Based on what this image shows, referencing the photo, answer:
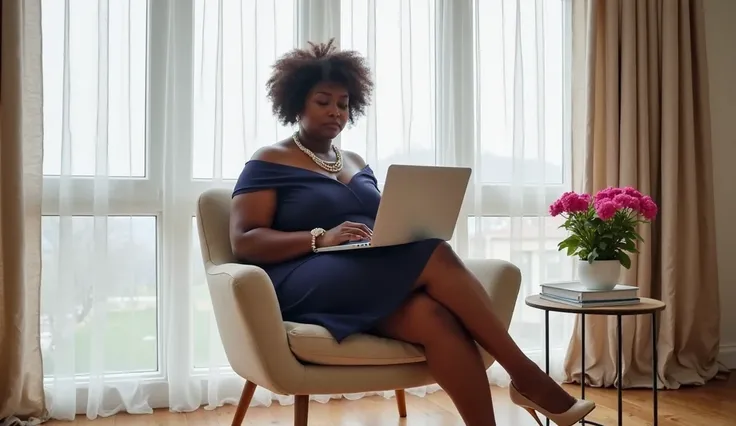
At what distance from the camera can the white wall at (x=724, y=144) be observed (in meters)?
3.26

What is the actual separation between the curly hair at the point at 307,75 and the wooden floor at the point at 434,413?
1034 millimetres

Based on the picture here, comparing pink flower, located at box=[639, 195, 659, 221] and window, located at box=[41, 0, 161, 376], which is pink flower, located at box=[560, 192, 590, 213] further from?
window, located at box=[41, 0, 161, 376]

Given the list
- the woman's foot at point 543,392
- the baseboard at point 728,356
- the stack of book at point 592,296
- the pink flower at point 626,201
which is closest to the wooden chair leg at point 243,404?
the woman's foot at point 543,392

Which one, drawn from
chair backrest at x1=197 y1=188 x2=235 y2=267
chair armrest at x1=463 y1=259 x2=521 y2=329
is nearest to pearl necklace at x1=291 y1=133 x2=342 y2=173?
chair backrest at x1=197 y1=188 x2=235 y2=267

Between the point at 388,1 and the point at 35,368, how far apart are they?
6.07 ft

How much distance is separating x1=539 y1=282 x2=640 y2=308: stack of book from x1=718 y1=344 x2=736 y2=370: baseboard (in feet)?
4.90

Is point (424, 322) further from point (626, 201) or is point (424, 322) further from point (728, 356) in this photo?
point (728, 356)

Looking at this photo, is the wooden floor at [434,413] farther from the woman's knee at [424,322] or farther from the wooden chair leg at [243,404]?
the woman's knee at [424,322]

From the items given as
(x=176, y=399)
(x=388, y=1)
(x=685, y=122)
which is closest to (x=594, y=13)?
(x=685, y=122)

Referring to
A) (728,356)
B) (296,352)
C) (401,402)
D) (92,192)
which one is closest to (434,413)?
(401,402)

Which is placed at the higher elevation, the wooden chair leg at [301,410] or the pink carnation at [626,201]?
the pink carnation at [626,201]

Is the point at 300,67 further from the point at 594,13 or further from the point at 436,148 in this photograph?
the point at 594,13

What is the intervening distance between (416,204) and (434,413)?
1.07m

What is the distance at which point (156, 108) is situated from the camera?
100 inches
